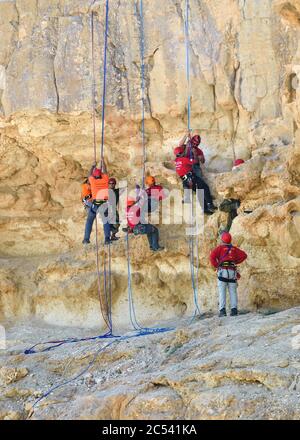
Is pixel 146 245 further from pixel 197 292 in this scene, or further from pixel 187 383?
pixel 187 383

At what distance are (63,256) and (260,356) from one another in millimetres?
8262

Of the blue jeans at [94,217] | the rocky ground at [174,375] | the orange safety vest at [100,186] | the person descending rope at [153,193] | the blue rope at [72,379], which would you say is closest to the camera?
the rocky ground at [174,375]

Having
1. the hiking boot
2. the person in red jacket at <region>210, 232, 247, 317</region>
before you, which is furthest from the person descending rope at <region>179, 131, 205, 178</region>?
the hiking boot

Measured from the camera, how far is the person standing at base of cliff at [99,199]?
576 inches

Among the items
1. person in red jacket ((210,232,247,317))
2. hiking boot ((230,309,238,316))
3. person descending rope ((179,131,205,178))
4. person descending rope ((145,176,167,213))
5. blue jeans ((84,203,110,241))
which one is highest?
person descending rope ((179,131,205,178))

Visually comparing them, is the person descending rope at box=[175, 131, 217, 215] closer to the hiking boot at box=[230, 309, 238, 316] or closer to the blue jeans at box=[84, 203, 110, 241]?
the blue jeans at box=[84, 203, 110, 241]

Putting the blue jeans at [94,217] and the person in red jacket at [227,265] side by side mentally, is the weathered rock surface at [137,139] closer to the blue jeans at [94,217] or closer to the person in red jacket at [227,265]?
the blue jeans at [94,217]

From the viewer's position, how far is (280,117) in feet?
47.1

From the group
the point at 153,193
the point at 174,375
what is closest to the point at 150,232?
the point at 153,193

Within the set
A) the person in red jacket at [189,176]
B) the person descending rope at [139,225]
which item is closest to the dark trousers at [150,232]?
the person descending rope at [139,225]

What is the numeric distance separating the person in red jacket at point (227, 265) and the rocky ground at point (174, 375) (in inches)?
20.8

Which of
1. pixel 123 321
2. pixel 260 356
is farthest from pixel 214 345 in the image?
pixel 123 321

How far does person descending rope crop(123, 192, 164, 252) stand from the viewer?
14.4 metres

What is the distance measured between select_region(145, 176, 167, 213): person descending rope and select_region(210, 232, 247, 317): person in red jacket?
3017 millimetres
